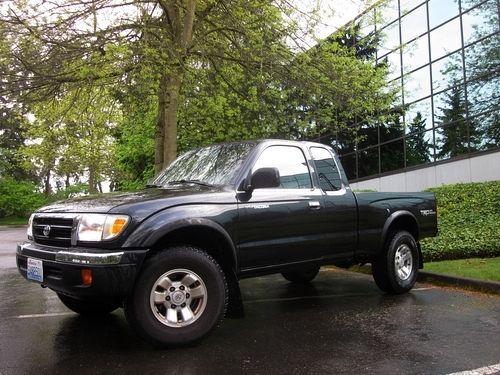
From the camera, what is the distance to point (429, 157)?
822 inches

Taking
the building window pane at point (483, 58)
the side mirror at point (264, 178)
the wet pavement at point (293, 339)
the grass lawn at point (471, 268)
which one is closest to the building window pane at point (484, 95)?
the building window pane at point (483, 58)

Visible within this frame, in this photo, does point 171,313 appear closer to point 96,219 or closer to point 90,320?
point 96,219

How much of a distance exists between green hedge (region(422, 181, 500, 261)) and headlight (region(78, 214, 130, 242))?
666 centimetres

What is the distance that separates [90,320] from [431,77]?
18416 millimetres

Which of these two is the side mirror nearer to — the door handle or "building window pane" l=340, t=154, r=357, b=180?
the door handle

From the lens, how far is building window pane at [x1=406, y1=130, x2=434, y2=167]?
20922 millimetres

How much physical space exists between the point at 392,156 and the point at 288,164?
17996mm

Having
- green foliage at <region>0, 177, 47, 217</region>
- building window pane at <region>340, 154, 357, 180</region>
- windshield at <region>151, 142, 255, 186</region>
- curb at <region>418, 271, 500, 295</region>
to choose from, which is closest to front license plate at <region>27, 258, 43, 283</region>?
windshield at <region>151, 142, 255, 186</region>

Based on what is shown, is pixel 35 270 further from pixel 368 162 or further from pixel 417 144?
pixel 368 162

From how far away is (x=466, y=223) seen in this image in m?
12.2

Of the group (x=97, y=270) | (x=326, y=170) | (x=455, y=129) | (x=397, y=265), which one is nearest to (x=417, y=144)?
(x=455, y=129)

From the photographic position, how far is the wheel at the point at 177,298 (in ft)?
14.5

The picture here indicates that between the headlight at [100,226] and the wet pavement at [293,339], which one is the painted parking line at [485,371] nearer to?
the wet pavement at [293,339]

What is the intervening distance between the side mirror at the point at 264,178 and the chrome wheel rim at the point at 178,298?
1.11 m
